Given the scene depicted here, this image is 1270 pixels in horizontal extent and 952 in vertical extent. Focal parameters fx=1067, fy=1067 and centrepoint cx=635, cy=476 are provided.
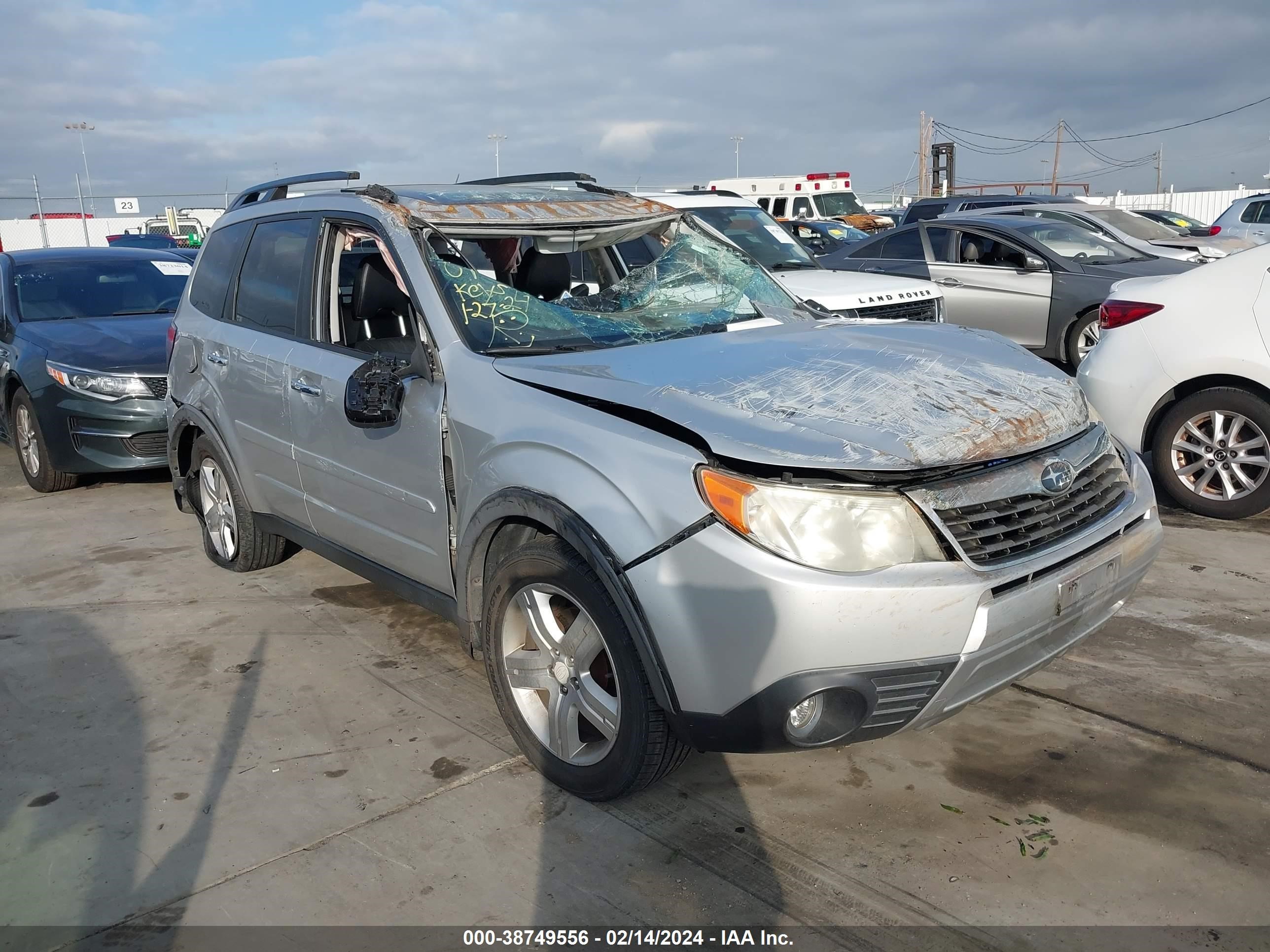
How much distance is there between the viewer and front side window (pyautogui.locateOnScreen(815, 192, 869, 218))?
86.4ft

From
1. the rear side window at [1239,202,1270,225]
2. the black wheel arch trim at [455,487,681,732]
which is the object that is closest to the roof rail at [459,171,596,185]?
the black wheel arch trim at [455,487,681,732]

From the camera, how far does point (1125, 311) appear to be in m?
6.03

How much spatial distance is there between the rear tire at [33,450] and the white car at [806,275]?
15.4 feet

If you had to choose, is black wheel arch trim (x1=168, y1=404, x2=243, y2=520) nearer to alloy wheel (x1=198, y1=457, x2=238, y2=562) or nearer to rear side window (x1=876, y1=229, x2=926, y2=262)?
alloy wheel (x1=198, y1=457, x2=238, y2=562)

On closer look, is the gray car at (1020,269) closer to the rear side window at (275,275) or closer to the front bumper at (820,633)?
the rear side window at (275,275)

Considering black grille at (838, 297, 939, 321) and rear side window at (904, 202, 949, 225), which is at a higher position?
rear side window at (904, 202, 949, 225)

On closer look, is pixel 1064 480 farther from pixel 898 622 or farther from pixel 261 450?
pixel 261 450

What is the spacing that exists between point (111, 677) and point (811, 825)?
116 inches

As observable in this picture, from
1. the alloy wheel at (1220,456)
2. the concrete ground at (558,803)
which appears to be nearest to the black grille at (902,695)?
the concrete ground at (558,803)

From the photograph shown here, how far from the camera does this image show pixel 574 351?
356 cm

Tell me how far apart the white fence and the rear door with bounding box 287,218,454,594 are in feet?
138

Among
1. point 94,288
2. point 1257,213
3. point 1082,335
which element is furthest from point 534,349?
point 1257,213

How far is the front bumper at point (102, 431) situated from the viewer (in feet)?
23.3

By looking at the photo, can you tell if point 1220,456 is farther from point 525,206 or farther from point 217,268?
point 217,268
